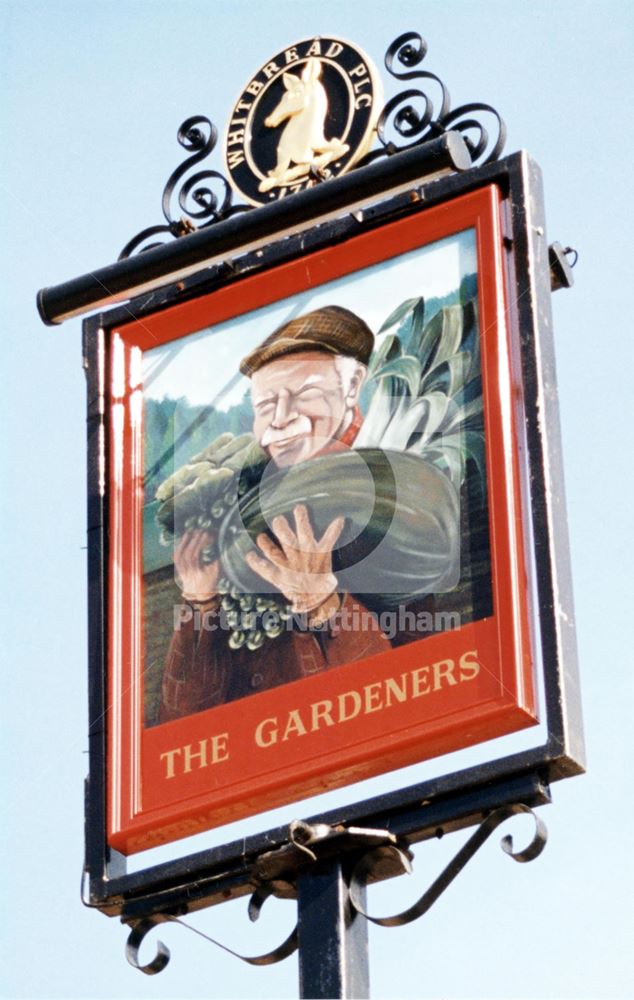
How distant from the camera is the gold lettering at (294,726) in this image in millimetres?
10579

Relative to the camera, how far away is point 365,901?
33.7 ft

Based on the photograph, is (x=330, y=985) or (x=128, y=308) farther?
(x=128, y=308)

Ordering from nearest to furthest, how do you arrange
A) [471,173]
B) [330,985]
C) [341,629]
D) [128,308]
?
[330,985] < [341,629] < [471,173] < [128,308]

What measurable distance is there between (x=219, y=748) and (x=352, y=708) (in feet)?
2.05

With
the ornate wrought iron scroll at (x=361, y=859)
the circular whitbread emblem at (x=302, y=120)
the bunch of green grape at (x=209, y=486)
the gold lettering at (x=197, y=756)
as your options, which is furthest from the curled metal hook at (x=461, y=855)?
the circular whitbread emblem at (x=302, y=120)

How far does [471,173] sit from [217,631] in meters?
2.29

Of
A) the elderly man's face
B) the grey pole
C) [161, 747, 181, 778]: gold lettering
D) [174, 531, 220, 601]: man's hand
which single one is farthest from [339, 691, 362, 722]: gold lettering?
the elderly man's face

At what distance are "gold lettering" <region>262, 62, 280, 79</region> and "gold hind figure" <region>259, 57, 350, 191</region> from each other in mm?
132

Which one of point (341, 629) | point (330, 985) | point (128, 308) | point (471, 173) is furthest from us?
point (128, 308)

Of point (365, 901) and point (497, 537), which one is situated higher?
point (497, 537)

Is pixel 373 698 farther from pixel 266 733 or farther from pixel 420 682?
pixel 266 733

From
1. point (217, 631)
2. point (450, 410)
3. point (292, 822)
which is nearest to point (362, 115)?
point (450, 410)

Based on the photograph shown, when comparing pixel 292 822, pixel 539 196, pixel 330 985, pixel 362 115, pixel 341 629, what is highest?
pixel 362 115

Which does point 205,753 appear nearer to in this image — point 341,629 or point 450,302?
point 341,629
